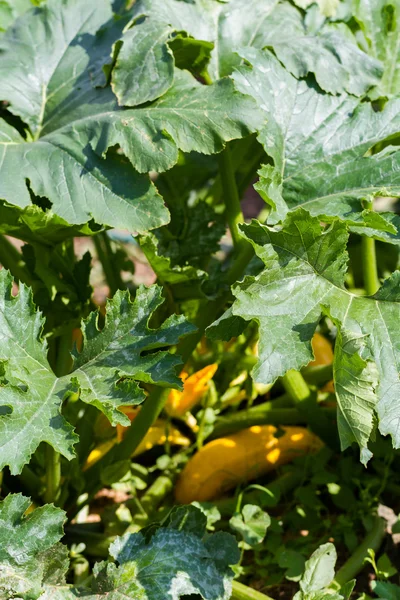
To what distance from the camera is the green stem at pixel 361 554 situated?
72.6 inches

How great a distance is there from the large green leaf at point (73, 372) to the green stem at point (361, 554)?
0.69 metres

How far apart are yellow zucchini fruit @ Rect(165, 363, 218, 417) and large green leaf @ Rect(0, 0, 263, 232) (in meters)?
0.65

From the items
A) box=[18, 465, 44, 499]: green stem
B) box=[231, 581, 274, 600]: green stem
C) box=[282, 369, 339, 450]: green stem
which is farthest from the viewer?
box=[282, 369, 339, 450]: green stem

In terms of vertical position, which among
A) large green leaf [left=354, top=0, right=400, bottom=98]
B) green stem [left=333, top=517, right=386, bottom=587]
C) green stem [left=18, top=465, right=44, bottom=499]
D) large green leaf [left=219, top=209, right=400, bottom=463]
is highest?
large green leaf [left=354, top=0, right=400, bottom=98]

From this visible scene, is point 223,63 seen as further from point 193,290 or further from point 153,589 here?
point 153,589

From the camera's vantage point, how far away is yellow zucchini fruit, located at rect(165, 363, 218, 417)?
224 cm

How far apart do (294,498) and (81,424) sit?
0.62 m

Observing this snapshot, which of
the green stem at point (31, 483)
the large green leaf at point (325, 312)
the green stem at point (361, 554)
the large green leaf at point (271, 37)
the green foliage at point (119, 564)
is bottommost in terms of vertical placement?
the green stem at point (361, 554)

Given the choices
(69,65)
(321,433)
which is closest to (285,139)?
(69,65)

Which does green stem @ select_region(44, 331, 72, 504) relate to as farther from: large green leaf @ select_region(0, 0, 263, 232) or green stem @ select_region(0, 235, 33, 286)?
large green leaf @ select_region(0, 0, 263, 232)

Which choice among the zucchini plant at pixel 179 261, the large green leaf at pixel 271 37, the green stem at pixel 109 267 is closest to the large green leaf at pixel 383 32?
the zucchini plant at pixel 179 261

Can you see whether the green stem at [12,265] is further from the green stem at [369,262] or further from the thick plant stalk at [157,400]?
the green stem at [369,262]

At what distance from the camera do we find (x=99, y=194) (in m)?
1.78

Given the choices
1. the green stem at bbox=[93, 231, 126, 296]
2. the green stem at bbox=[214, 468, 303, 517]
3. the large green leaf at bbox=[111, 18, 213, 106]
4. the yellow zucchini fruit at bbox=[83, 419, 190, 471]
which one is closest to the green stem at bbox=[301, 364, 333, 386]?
the green stem at bbox=[214, 468, 303, 517]
